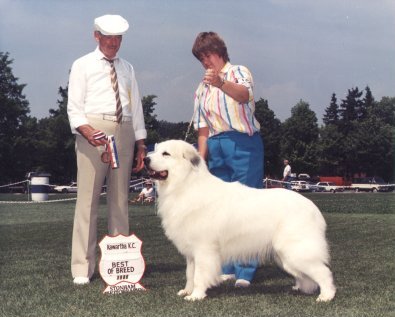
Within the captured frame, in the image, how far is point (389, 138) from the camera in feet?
191

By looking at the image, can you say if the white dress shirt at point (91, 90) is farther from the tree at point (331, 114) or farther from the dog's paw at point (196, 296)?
the tree at point (331, 114)

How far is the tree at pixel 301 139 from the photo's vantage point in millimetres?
56188

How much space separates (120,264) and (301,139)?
5415cm

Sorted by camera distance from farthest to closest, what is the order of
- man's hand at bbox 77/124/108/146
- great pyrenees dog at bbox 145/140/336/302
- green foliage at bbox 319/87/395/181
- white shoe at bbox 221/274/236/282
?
green foliage at bbox 319/87/395/181
white shoe at bbox 221/274/236/282
man's hand at bbox 77/124/108/146
great pyrenees dog at bbox 145/140/336/302

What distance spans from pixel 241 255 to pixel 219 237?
27cm

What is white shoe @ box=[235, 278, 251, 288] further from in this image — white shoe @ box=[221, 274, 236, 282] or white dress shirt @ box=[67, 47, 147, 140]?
white dress shirt @ box=[67, 47, 147, 140]

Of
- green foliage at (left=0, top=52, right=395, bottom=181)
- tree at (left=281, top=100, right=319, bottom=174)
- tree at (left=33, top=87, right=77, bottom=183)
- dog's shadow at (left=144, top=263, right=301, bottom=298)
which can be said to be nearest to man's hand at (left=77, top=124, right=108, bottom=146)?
dog's shadow at (left=144, top=263, right=301, bottom=298)

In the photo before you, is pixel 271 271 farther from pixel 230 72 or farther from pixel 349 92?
pixel 349 92


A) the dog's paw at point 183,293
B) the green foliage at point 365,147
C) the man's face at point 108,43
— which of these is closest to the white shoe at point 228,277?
the dog's paw at point 183,293

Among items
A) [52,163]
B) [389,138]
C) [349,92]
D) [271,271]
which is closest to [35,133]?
[52,163]

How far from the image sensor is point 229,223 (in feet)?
14.4

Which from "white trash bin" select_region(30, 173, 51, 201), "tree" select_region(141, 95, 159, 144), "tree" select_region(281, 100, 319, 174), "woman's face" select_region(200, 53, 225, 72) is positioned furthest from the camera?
"tree" select_region(281, 100, 319, 174)

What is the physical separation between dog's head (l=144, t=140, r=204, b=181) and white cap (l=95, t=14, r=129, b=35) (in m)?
1.26

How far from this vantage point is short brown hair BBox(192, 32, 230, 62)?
505 centimetres
